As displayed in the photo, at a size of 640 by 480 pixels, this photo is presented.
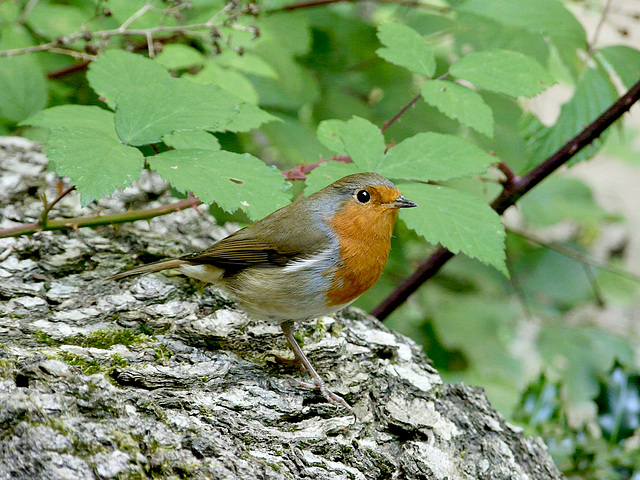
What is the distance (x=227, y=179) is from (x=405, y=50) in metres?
1.12

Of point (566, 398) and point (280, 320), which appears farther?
point (566, 398)

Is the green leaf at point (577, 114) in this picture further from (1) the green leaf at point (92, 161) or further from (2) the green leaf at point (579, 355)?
(2) the green leaf at point (579, 355)

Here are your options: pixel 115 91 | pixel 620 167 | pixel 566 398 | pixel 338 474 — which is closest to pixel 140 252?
pixel 115 91

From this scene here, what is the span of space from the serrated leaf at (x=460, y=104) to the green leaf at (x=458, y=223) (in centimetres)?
37

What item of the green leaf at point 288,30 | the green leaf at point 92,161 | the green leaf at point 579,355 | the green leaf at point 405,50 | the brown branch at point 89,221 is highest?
the green leaf at point 405,50

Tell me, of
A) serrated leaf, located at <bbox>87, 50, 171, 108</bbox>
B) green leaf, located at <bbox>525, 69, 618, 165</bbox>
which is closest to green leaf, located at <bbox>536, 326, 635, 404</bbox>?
green leaf, located at <bbox>525, 69, 618, 165</bbox>

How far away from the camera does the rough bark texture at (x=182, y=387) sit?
6.20 ft

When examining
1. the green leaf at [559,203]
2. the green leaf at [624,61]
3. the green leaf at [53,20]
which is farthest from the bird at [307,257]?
the green leaf at [559,203]

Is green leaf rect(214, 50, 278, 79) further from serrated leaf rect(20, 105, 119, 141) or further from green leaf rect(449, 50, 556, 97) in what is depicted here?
green leaf rect(449, 50, 556, 97)

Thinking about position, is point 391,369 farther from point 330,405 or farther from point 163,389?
point 163,389

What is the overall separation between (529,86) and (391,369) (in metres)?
1.35

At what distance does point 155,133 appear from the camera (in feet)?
7.82

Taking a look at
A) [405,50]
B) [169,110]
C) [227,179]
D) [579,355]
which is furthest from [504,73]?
[579,355]

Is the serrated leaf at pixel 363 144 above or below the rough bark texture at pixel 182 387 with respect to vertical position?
above
